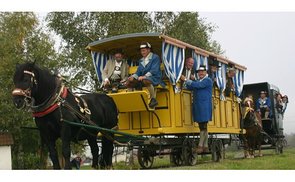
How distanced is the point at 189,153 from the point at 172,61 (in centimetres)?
→ 276

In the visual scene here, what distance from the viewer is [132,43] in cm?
1221

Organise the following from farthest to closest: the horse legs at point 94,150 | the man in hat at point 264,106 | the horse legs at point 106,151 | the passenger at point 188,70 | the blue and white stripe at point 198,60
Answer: the man in hat at point 264,106 → the blue and white stripe at point 198,60 → the passenger at point 188,70 → the horse legs at point 106,151 → the horse legs at point 94,150

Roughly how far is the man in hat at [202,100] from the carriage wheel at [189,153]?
0.46 m

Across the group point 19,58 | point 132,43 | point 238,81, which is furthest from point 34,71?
point 19,58

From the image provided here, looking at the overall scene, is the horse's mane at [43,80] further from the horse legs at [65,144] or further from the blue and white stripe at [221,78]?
the blue and white stripe at [221,78]

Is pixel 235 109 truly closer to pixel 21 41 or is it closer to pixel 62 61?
pixel 62 61

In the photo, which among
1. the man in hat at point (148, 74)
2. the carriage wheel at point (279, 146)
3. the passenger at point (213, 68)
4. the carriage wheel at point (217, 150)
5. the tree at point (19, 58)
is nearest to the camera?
the man in hat at point (148, 74)

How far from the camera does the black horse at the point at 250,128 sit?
53.2ft

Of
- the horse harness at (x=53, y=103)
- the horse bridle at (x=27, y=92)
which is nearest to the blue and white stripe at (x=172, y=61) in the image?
the horse harness at (x=53, y=103)

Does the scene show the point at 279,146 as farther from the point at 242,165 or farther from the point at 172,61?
the point at 172,61

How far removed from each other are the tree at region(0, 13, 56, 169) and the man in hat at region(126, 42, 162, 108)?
10.8 meters

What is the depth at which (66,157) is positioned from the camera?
912cm

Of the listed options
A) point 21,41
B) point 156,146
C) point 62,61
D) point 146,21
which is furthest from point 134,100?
point 146,21

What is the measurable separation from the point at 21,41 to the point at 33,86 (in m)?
16.7
